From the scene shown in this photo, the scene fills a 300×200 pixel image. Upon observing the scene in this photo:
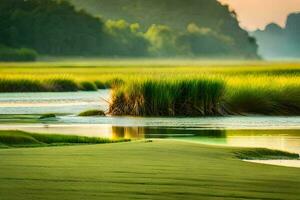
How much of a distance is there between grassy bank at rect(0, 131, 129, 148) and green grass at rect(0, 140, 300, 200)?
1461 mm

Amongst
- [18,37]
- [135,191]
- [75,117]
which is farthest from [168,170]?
[18,37]

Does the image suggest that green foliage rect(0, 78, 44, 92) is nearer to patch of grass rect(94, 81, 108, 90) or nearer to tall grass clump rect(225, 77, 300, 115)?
patch of grass rect(94, 81, 108, 90)

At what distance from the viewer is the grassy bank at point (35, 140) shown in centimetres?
1093

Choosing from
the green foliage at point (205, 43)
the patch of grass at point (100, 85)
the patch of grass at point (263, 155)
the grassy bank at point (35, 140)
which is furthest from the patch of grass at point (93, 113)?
the green foliage at point (205, 43)

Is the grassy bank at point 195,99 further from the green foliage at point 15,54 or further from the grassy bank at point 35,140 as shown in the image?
the green foliage at point 15,54

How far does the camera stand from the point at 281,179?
24.1ft

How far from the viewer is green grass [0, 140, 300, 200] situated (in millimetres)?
6375

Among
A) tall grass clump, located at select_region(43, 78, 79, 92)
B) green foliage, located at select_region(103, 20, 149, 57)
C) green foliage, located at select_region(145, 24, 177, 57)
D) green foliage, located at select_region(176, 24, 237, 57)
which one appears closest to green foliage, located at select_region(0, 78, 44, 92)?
tall grass clump, located at select_region(43, 78, 79, 92)

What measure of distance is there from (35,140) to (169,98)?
12.5 meters

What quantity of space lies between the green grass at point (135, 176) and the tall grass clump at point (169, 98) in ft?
46.1

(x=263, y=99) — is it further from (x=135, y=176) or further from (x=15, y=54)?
(x=15, y=54)

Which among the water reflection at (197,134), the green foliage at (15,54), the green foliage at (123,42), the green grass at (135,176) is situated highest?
the green foliage at (123,42)

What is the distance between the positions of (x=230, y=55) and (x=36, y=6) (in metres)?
60.8

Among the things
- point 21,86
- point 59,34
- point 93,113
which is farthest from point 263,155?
point 59,34
